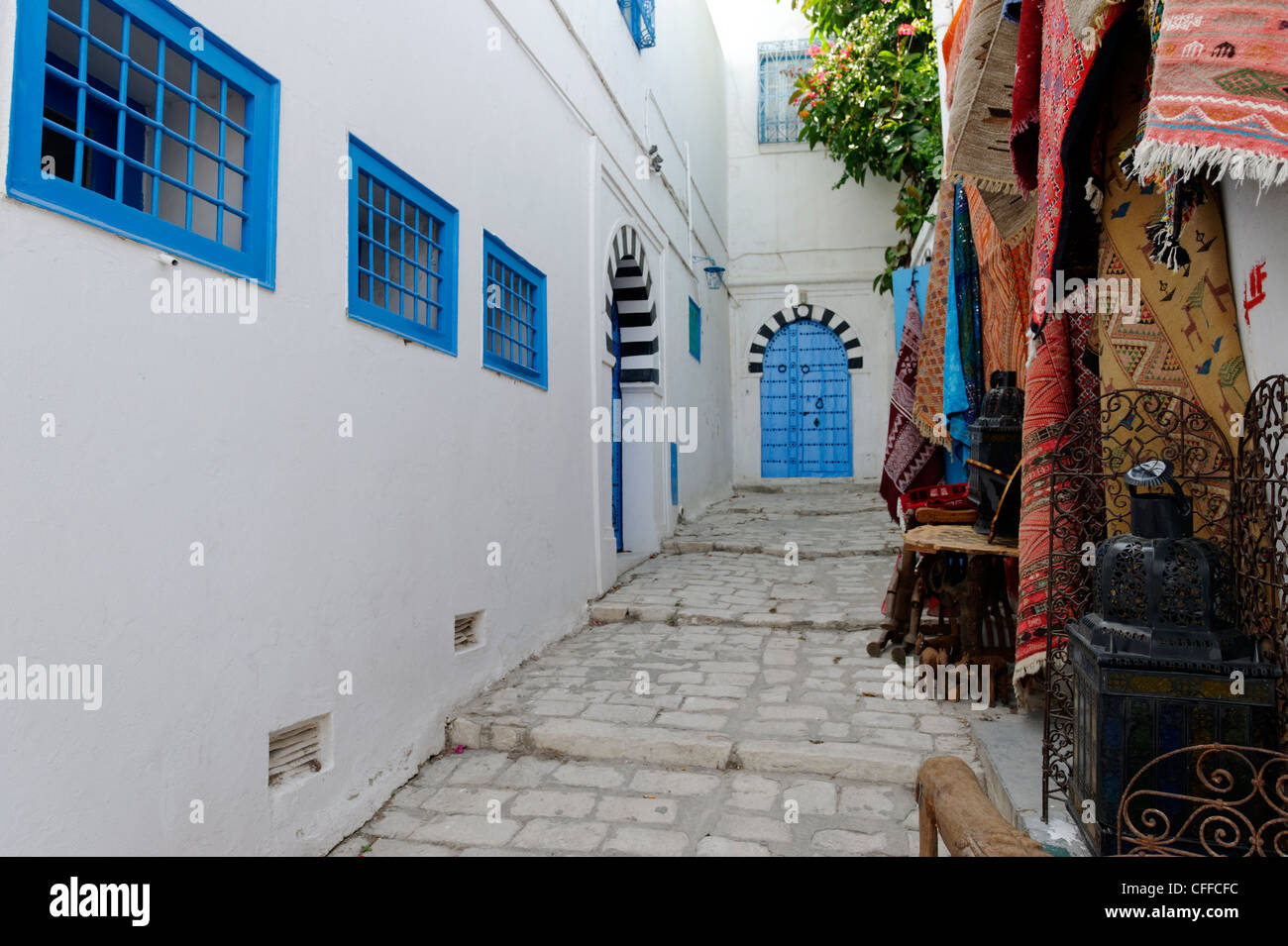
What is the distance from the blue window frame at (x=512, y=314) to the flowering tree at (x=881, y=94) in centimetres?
546

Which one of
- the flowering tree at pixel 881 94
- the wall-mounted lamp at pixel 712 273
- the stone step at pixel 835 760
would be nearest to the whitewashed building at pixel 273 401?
the stone step at pixel 835 760

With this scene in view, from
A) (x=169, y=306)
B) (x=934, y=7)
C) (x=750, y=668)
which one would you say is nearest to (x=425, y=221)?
(x=169, y=306)

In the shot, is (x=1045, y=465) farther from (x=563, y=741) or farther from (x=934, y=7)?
(x=934, y=7)

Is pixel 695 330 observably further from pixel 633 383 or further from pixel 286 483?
pixel 286 483

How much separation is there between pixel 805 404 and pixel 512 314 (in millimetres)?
9297

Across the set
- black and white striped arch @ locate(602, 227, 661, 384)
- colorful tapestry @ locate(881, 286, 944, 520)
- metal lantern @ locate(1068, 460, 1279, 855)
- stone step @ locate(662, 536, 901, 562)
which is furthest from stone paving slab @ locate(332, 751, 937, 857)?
black and white striped arch @ locate(602, 227, 661, 384)

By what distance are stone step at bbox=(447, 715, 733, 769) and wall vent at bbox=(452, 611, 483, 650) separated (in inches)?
16.7

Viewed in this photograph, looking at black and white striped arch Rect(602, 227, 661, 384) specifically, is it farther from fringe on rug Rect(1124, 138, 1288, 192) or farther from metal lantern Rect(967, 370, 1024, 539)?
fringe on rug Rect(1124, 138, 1288, 192)

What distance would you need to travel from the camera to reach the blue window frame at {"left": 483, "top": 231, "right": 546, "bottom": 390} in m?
4.32

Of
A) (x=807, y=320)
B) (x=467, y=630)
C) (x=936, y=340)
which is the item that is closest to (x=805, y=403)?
(x=807, y=320)

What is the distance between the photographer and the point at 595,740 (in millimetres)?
3377

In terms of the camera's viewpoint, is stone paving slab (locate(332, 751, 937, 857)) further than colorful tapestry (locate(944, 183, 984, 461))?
No

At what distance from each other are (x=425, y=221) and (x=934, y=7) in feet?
17.1

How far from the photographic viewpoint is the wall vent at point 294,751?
8.37 ft
